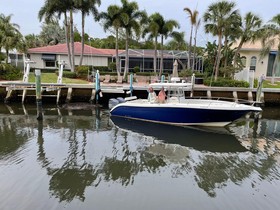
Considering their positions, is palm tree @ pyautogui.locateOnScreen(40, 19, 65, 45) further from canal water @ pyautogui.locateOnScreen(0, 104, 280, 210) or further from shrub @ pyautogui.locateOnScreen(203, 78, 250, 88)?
canal water @ pyautogui.locateOnScreen(0, 104, 280, 210)

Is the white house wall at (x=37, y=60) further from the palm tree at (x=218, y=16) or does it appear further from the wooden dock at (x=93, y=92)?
the palm tree at (x=218, y=16)

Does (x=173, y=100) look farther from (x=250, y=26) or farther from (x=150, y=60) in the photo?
(x=150, y=60)

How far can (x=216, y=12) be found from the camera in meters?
24.2

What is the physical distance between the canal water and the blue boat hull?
18.6 inches

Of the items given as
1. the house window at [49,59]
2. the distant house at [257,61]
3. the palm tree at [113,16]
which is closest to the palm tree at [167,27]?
the palm tree at [113,16]

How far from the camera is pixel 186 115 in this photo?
13.3 meters

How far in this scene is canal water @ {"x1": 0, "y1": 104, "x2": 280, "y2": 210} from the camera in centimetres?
629

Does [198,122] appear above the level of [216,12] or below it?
below

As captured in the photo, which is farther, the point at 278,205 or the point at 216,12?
the point at 216,12

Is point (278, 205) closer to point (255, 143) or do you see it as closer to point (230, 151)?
point (230, 151)

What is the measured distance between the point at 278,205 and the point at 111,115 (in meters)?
11.4

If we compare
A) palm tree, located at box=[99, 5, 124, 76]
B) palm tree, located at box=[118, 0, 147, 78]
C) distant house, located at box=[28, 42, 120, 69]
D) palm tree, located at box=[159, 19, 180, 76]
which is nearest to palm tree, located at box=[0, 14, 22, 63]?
distant house, located at box=[28, 42, 120, 69]

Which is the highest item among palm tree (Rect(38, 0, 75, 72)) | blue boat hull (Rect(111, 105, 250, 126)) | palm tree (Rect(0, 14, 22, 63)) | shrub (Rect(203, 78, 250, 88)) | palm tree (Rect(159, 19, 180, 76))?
palm tree (Rect(38, 0, 75, 72))

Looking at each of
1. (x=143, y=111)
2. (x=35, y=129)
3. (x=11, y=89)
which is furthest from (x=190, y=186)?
(x=11, y=89)
